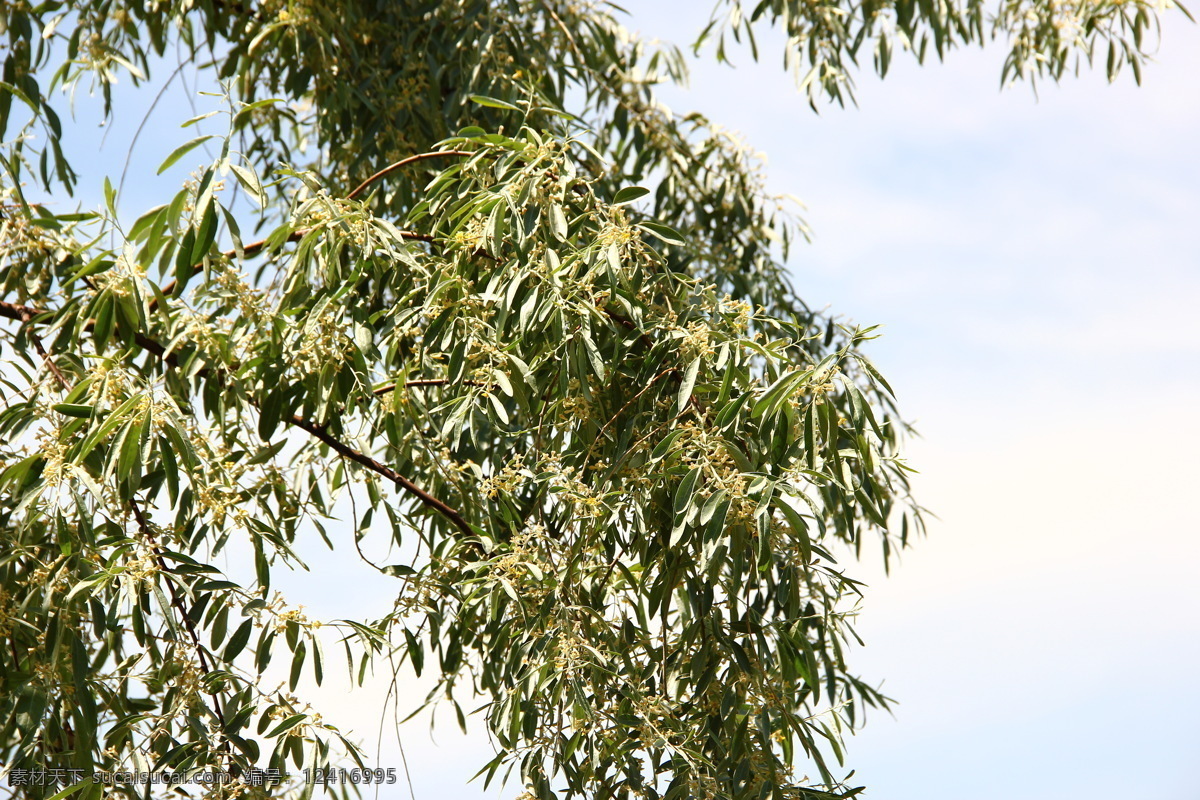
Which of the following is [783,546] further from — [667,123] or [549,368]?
[667,123]

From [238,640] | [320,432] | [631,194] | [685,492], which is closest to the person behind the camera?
[685,492]

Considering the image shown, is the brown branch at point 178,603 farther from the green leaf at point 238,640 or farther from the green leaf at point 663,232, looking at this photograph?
the green leaf at point 663,232

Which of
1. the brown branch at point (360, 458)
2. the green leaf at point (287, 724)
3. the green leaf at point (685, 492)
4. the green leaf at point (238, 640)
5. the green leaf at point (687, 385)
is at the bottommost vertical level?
the green leaf at point (287, 724)

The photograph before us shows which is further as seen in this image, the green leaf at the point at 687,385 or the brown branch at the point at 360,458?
the brown branch at the point at 360,458

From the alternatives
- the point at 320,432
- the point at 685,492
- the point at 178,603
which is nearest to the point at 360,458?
the point at 320,432

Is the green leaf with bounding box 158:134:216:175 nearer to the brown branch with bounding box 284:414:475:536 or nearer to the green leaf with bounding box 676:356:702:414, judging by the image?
the brown branch with bounding box 284:414:475:536

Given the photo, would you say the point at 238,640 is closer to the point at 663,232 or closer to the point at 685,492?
the point at 685,492

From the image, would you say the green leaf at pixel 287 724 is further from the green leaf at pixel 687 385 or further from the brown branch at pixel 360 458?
the green leaf at pixel 687 385

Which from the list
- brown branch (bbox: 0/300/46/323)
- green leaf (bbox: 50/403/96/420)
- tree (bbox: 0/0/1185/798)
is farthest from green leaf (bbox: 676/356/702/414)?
brown branch (bbox: 0/300/46/323)

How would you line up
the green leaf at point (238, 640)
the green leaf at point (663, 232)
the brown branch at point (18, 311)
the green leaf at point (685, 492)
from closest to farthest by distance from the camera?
the green leaf at point (685, 492) < the green leaf at point (238, 640) < the green leaf at point (663, 232) < the brown branch at point (18, 311)

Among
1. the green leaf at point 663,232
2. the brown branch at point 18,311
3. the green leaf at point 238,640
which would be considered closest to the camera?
the green leaf at point 238,640

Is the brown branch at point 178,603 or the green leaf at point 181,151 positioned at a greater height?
the green leaf at point 181,151

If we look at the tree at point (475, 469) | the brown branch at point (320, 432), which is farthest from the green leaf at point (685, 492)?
the brown branch at point (320, 432)

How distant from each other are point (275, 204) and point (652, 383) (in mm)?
1702
